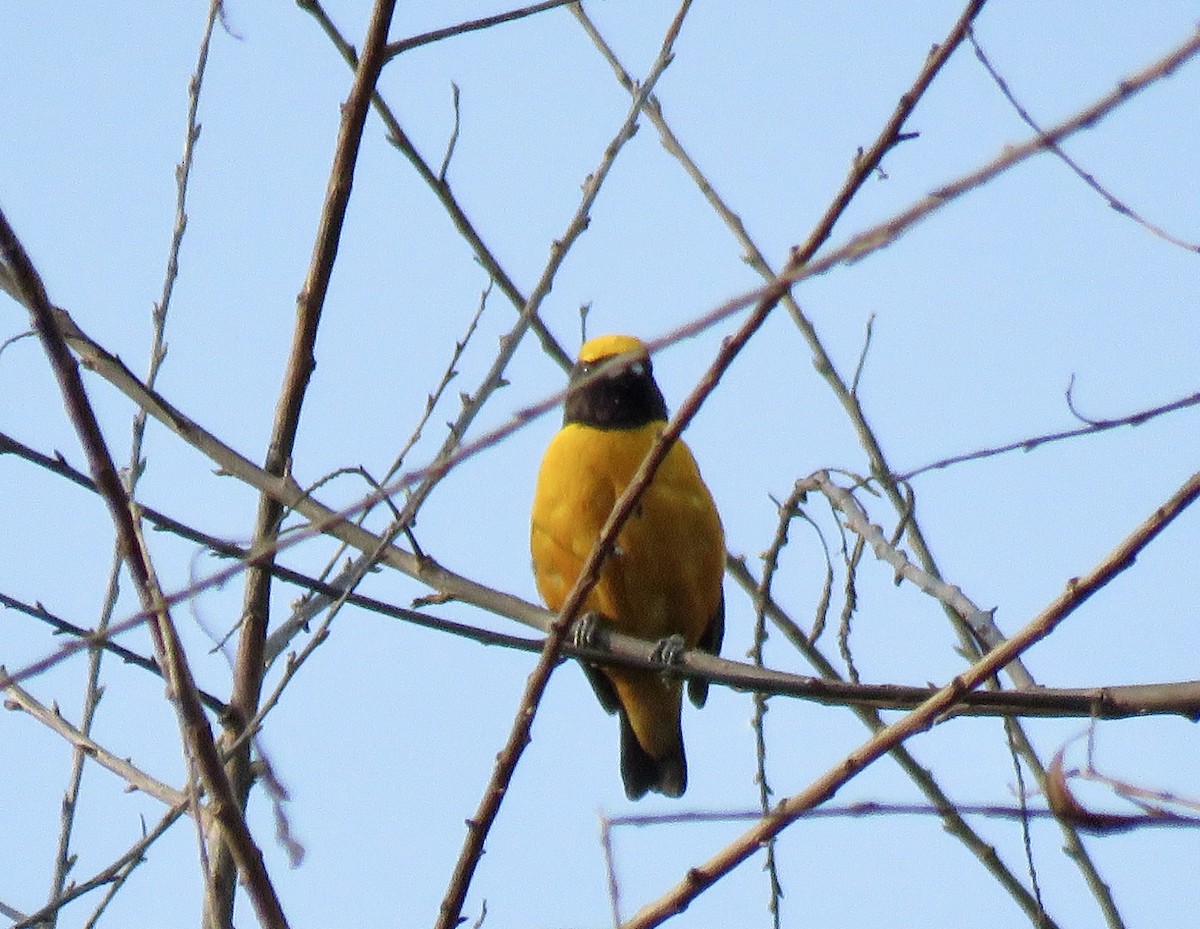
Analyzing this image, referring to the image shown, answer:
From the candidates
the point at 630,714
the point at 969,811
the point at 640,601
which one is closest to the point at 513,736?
the point at 969,811

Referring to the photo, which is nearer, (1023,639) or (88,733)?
(1023,639)

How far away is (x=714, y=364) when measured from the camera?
5.24 feet

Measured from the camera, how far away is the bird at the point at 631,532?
464cm

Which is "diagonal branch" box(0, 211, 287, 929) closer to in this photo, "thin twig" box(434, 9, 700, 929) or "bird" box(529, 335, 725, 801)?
"thin twig" box(434, 9, 700, 929)

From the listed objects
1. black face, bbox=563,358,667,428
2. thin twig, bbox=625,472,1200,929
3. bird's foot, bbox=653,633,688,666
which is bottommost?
thin twig, bbox=625,472,1200,929

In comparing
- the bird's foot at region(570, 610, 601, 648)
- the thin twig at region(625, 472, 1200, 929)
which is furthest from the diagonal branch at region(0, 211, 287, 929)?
the bird's foot at region(570, 610, 601, 648)

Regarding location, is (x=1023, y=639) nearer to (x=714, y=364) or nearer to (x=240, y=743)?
(x=714, y=364)

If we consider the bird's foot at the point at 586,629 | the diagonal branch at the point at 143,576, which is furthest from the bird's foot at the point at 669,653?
the diagonal branch at the point at 143,576

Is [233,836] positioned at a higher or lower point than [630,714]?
lower

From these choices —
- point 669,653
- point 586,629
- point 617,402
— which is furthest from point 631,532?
point 669,653

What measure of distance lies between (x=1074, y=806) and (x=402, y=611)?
1.31 meters

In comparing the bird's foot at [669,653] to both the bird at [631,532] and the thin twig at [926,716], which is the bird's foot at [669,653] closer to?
the bird at [631,532]

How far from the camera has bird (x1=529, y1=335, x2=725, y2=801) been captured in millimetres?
4641

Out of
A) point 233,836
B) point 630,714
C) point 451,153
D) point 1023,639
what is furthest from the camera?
point 630,714
